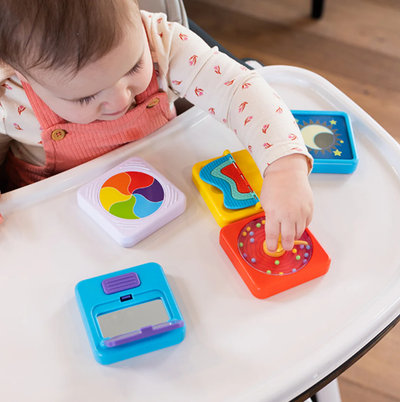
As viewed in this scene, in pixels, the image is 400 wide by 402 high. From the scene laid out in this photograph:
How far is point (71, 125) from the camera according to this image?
627mm

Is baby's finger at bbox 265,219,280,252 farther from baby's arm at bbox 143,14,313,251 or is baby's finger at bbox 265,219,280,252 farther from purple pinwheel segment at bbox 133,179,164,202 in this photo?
purple pinwheel segment at bbox 133,179,164,202

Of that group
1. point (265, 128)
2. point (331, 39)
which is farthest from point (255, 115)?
point (331, 39)

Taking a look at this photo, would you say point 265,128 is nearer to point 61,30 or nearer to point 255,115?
point 255,115

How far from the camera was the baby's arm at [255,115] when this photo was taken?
1.69 feet

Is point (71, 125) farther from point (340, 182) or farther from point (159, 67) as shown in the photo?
point (340, 182)

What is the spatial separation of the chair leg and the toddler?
3.70 ft

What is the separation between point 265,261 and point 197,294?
8 centimetres

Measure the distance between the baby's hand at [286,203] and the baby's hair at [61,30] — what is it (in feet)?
0.72

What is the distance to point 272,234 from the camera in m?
0.51

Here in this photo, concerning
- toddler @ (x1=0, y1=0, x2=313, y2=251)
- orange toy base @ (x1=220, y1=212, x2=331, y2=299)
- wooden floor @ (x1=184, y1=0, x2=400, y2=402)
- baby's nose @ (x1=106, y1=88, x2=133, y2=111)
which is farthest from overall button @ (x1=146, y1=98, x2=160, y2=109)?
wooden floor @ (x1=184, y1=0, x2=400, y2=402)

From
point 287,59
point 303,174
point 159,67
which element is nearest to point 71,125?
point 159,67

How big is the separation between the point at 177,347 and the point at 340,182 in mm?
291

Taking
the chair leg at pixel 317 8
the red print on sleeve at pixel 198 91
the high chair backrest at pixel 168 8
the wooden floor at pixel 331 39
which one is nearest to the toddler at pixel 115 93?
the red print on sleeve at pixel 198 91

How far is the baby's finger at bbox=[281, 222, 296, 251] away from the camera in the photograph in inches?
19.9
